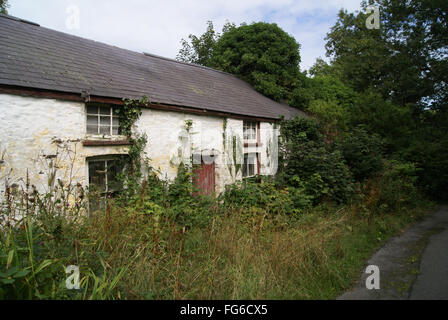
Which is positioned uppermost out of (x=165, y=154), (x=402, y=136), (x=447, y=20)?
(x=447, y=20)

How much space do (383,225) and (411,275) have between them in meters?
2.79

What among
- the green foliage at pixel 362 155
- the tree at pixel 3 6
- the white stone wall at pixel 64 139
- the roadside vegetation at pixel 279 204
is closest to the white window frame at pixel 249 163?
the roadside vegetation at pixel 279 204

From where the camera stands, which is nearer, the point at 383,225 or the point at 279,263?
the point at 279,263

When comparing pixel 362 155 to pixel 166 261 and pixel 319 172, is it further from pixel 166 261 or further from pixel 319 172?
pixel 166 261

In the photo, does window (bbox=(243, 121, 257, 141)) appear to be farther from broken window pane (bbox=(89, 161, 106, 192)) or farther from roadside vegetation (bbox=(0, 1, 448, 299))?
broken window pane (bbox=(89, 161, 106, 192))

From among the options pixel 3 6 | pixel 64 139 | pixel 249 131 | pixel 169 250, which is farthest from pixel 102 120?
pixel 3 6

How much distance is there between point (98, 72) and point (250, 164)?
673cm

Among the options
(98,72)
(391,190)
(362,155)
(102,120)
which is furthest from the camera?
(362,155)

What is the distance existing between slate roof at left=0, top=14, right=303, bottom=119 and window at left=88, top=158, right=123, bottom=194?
164 centimetres

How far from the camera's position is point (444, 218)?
893 cm

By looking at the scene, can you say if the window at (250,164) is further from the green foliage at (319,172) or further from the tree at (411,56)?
the tree at (411,56)

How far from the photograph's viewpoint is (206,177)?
9.30 m
